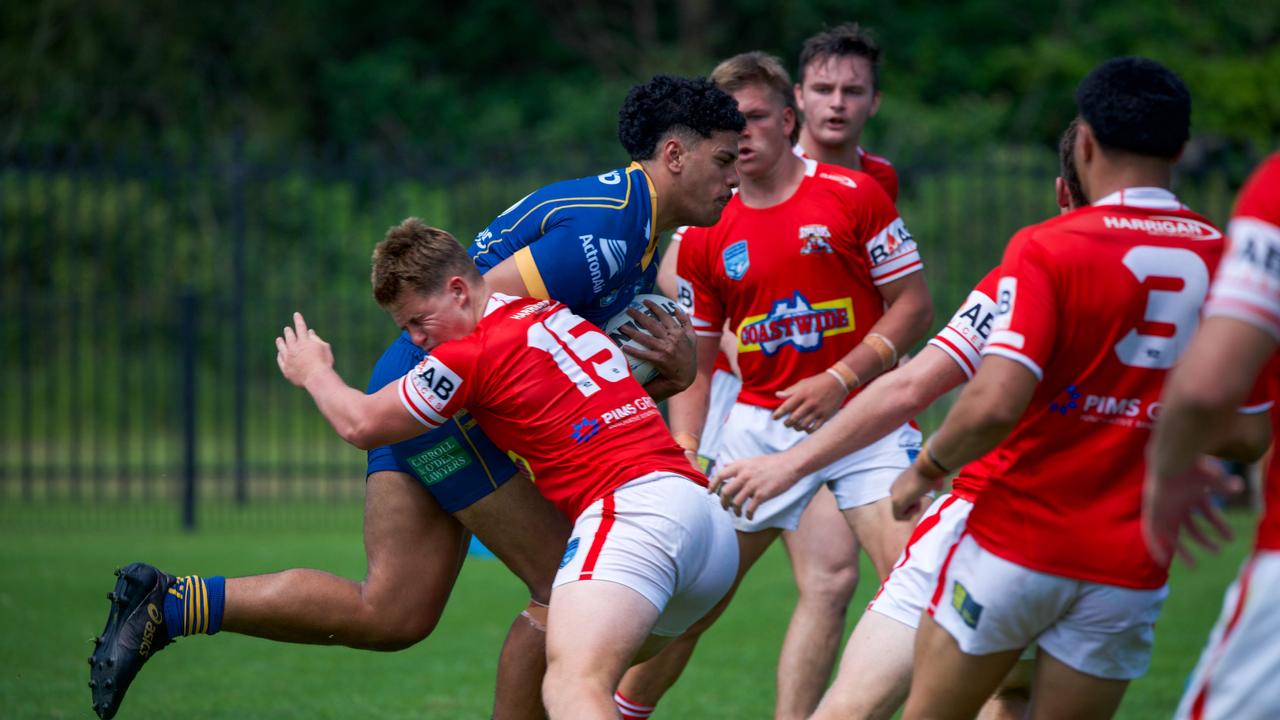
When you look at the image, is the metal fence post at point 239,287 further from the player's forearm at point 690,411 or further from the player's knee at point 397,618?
the player's knee at point 397,618

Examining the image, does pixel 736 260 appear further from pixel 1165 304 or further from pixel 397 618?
pixel 1165 304

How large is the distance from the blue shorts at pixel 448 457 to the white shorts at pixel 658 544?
597mm

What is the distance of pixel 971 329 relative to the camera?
371cm

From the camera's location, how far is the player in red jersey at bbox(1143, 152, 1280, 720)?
264cm

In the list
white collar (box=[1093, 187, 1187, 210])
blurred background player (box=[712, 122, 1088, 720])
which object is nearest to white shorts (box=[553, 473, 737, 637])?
blurred background player (box=[712, 122, 1088, 720])

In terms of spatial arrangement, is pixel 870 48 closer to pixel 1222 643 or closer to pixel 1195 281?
pixel 1195 281

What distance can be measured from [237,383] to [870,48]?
329 inches

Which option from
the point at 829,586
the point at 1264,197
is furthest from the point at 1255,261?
the point at 829,586

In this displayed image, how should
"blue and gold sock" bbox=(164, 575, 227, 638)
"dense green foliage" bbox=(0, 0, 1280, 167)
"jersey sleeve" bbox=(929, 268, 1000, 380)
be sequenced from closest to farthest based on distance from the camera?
"jersey sleeve" bbox=(929, 268, 1000, 380) < "blue and gold sock" bbox=(164, 575, 227, 638) < "dense green foliage" bbox=(0, 0, 1280, 167)

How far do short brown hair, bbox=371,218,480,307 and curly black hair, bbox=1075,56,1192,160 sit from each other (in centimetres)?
188

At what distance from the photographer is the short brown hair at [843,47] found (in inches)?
250

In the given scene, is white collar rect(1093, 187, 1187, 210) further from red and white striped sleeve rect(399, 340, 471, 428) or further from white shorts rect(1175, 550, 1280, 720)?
red and white striped sleeve rect(399, 340, 471, 428)

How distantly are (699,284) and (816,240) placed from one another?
0.54 m

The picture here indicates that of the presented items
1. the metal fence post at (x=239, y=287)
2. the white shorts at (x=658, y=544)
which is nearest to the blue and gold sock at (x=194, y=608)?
the white shorts at (x=658, y=544)
